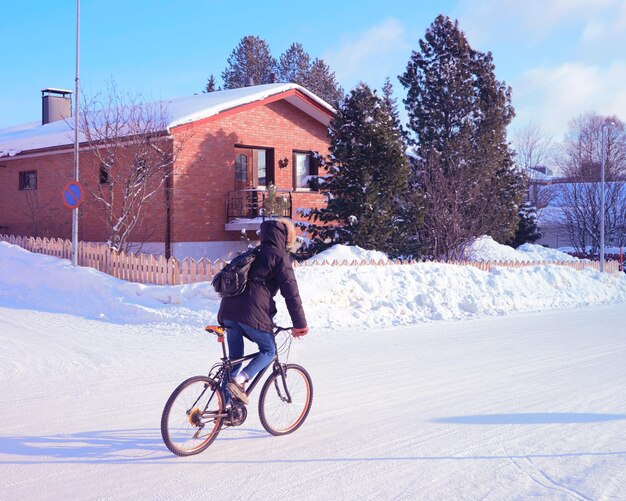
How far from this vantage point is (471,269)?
1725cm

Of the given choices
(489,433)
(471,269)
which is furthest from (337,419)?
(471,269)

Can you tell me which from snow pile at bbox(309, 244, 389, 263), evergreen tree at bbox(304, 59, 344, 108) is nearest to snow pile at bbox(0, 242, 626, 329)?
snow pile at bbox(309, 244, 389, 263)

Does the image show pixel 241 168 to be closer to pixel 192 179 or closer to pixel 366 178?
pixel 192 179

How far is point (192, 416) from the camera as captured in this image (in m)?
5.43

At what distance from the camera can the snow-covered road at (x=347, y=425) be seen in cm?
486

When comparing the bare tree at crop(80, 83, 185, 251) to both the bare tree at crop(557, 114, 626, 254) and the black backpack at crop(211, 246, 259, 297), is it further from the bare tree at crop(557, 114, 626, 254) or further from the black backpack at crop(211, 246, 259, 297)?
the bare tree at crop(557, 114, 626, 254)

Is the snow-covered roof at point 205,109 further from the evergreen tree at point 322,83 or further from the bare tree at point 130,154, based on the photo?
the evergreen tree at point 322,83

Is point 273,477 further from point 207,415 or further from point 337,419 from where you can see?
point 337,419

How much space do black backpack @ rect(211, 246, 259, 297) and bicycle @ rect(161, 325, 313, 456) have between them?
318 mm

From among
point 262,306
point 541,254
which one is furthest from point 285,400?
point 541,254

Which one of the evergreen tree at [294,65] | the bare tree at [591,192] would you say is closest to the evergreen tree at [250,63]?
the evergreen tree at [294,65]

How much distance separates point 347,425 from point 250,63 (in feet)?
197

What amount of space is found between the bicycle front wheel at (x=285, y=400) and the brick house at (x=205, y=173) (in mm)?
14439

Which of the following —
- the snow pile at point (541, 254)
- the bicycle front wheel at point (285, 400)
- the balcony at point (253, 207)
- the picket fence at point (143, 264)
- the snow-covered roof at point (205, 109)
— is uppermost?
the snow-covered roof at point (205, 109)
